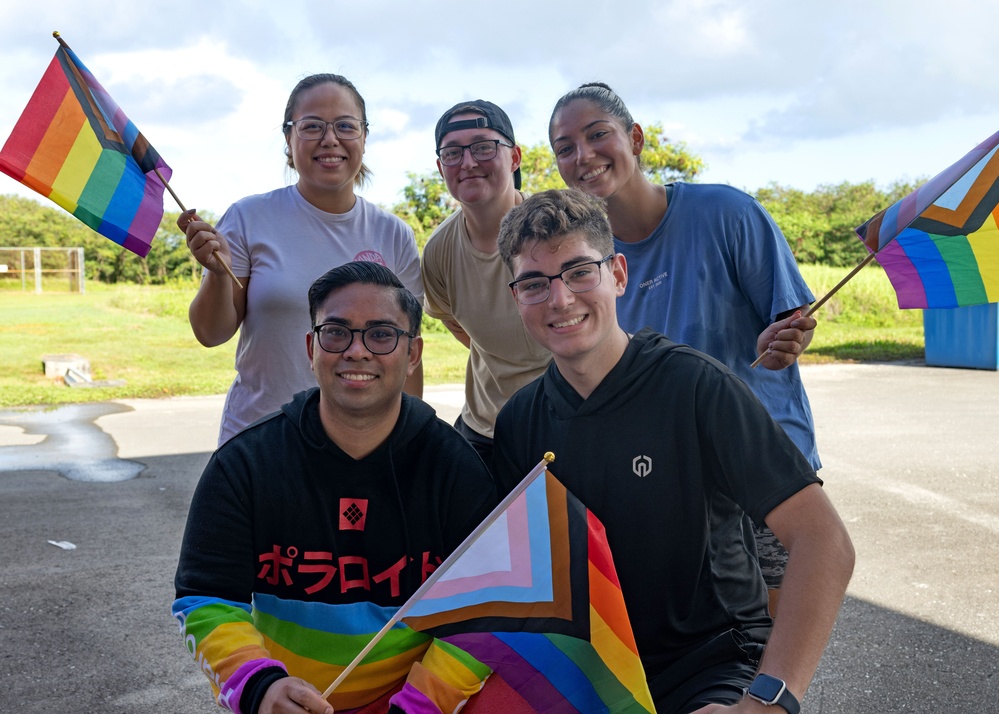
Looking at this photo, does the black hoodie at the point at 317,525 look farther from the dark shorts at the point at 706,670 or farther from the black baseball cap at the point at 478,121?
the black baseball cap at the point at 478,121

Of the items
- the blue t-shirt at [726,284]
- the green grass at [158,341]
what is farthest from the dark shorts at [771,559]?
the green grass at [158,341]

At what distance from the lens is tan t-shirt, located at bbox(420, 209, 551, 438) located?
352 cm

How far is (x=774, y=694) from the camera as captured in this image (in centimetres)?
198

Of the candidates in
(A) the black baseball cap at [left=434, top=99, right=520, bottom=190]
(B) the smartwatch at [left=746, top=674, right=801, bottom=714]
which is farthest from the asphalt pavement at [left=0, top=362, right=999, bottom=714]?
(A) the black baseball cap at [left=434, top=99, right=520, bottom=190]

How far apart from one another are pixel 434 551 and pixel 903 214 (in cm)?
187

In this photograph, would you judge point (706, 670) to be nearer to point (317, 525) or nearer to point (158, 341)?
point (317, 525)

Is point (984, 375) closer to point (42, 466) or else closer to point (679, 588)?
point (42, 466)

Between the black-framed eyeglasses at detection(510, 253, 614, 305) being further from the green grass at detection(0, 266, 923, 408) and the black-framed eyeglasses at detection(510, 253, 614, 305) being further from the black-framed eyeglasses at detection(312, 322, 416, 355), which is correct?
the green grass at detection(0, 266, 923, 408)

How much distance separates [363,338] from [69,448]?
7.23m

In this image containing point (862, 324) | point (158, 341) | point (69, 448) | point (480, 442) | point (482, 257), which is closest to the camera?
point (482, 257)

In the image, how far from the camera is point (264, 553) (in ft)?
8.14

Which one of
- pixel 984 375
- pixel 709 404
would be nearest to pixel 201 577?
pixel 709 404

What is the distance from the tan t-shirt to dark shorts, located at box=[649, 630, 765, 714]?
1.38 meters

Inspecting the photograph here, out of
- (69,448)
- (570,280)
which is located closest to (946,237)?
(570,280)
